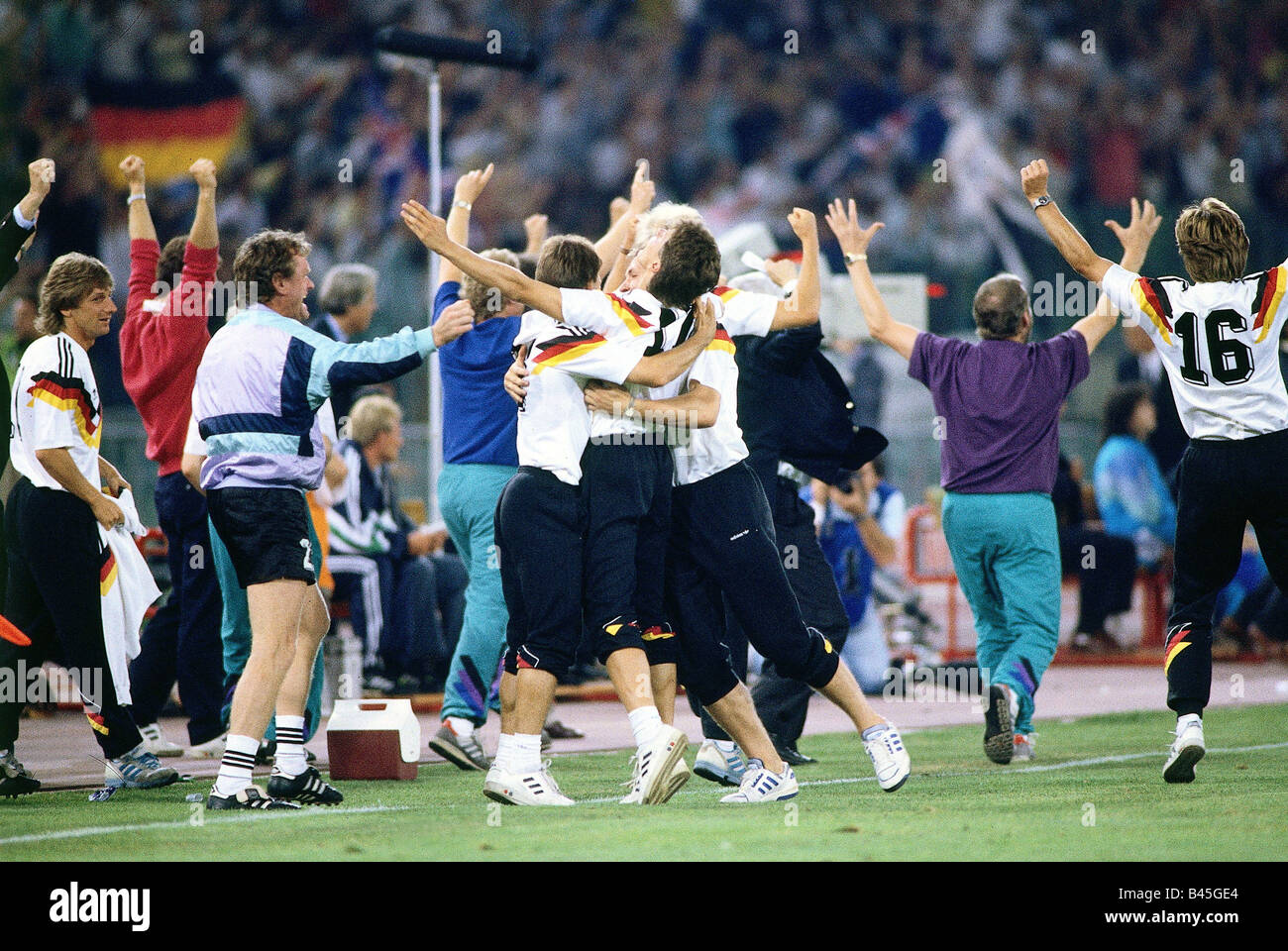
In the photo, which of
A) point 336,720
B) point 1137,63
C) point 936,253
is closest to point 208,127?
point 936,253

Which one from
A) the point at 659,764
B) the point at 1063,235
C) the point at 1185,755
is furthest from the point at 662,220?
the point at 1185,755

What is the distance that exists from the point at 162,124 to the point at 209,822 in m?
13.9

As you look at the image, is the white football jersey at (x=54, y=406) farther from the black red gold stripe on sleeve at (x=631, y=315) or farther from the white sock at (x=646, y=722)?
the white sock at (x=646, y=722)

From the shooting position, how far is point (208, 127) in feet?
58.6

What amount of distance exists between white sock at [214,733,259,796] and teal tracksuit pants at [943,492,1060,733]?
10.0ft

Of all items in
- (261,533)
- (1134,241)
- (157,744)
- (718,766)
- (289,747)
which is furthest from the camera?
(157,744)

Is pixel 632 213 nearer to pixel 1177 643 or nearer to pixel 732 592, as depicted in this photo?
pixel 732 592

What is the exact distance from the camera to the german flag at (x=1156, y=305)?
6.03m

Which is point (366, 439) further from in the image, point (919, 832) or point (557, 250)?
point (919, 832)

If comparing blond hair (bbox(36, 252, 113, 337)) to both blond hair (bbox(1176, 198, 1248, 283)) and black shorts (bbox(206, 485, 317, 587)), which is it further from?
blond hair (bbox(1176, 198, 1248, 283))

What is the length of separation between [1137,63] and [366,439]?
46.0 ft

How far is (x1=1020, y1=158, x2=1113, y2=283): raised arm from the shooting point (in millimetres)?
6102

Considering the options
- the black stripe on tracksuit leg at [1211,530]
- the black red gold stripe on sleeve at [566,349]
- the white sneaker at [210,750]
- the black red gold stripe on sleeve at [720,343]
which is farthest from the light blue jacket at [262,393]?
the black stripe on tracksuit leg at [1211,530]

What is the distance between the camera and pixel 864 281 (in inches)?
271
